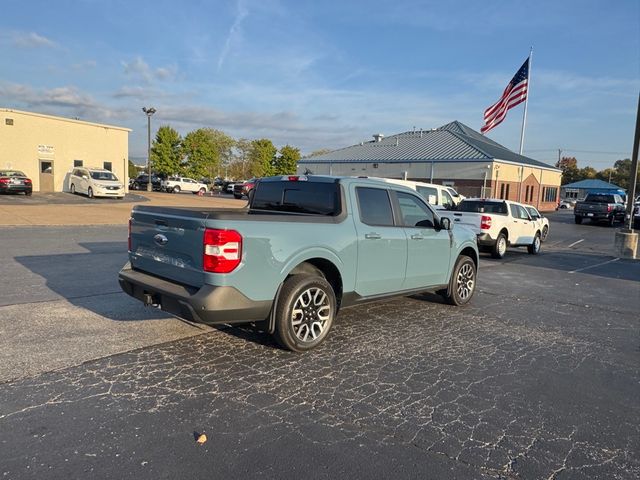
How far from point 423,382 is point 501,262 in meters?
9.45

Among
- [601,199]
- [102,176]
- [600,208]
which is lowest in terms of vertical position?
[600,208]

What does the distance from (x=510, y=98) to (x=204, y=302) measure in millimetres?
31353

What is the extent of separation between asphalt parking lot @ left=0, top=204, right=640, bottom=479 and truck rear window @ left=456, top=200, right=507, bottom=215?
7100mm

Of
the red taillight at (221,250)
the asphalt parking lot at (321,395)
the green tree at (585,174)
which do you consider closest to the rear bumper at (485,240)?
the asphalt parking lot at (321,395)

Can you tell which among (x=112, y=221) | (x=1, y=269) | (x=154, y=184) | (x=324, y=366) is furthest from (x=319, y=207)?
(x=154, y=184)

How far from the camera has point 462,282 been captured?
7.17m

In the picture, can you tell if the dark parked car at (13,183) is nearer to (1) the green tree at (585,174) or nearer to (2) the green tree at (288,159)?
(2) the green tree at (288,159)

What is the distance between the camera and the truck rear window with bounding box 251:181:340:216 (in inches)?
209

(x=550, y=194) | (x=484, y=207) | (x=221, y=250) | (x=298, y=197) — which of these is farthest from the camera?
(x=550, y=194)

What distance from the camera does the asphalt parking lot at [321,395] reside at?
293 cm

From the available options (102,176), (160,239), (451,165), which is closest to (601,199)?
(451,165)

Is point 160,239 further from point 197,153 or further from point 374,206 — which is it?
point 197,153

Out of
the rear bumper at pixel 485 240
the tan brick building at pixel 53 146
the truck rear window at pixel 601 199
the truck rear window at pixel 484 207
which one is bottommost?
the rear bumper at pixel 485 240

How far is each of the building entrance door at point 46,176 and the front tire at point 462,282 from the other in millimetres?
32690
